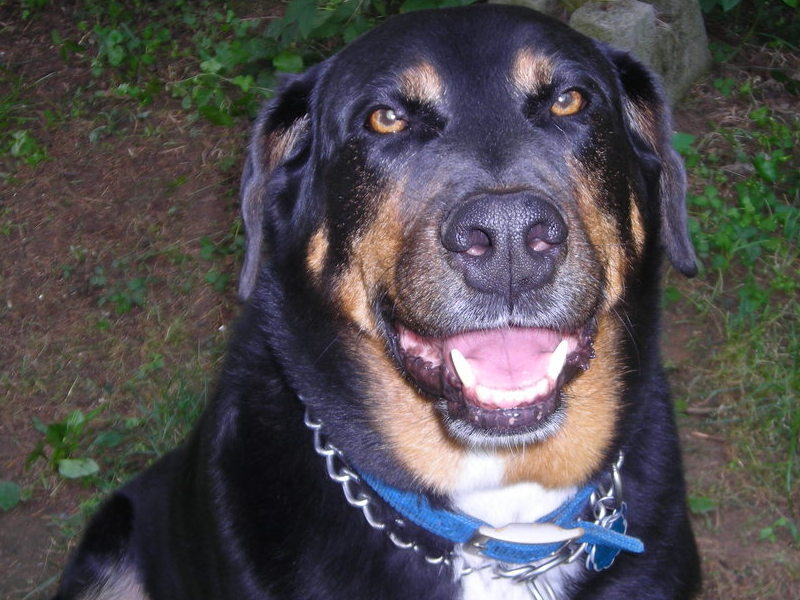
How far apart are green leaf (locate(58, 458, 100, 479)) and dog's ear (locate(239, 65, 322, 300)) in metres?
1.60

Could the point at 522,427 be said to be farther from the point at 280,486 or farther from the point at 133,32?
the point at 133,32

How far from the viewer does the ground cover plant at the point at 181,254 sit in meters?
3.92

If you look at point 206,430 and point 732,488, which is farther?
point 732,488

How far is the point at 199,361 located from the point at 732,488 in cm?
236

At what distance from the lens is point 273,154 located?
9.24ft

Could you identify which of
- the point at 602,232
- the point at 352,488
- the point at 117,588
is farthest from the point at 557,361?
the point at 117,588

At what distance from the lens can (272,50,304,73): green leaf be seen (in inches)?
213

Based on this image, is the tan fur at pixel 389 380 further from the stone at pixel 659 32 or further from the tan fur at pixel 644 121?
the stone at pixel 659 32

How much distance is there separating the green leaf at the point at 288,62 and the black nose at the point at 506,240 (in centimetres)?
339

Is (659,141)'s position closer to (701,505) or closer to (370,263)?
(370,263)

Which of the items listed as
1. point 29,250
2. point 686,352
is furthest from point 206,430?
point 29,250

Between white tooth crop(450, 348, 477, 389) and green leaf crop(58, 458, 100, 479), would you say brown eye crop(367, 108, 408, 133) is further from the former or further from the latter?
green leaf crop(58, 458, 100, 479)

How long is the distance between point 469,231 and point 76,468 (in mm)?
2483

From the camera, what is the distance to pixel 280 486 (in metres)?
2.61
